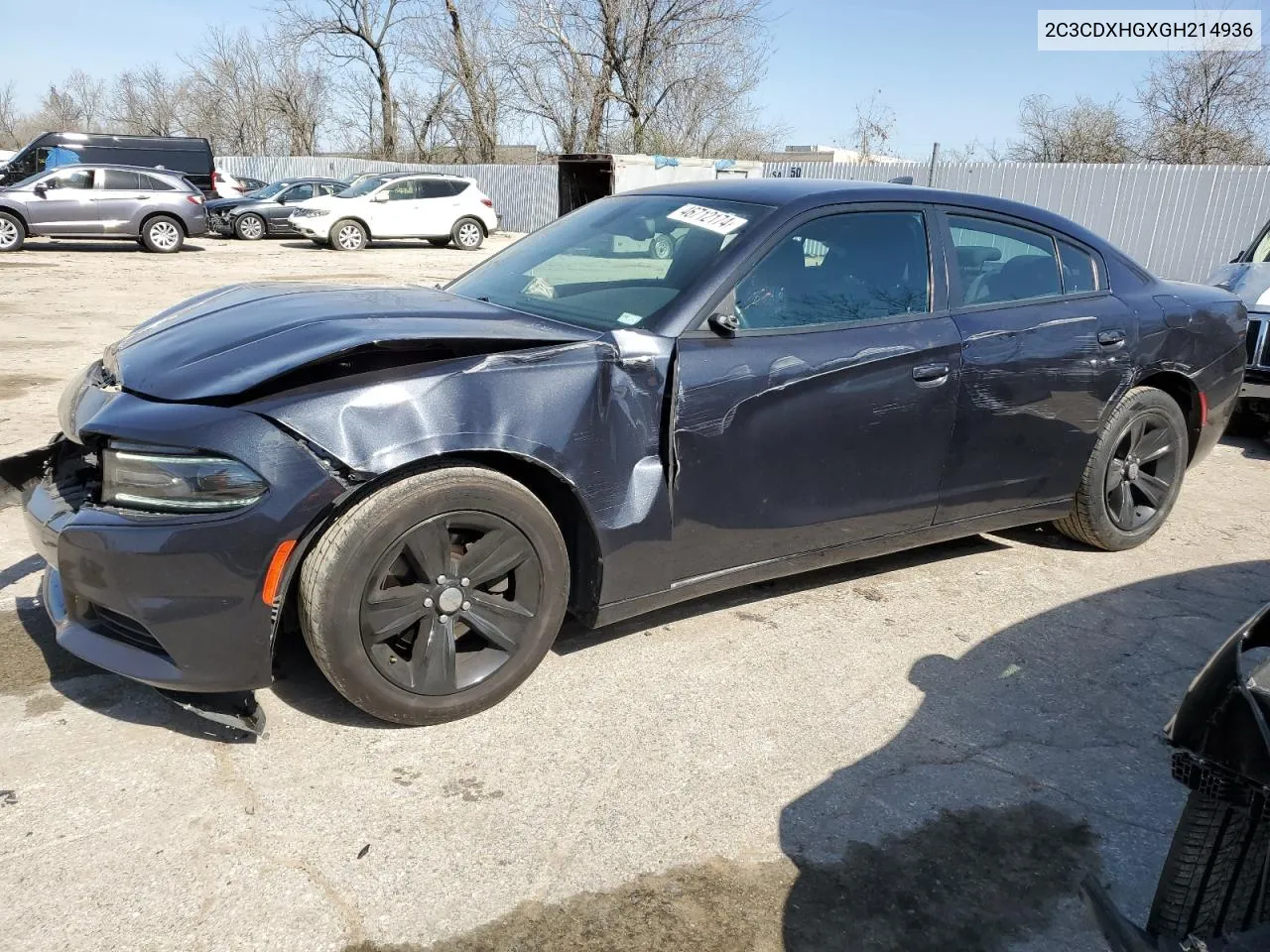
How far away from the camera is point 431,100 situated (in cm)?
4119

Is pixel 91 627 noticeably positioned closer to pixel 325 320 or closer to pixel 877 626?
pixel 325 320

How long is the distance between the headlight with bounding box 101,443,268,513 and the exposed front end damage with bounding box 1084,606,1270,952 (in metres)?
2.12

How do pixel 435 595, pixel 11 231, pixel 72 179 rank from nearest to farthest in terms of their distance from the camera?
1. pixel 435 595
2. pixel 11 231
3. pixel 72 179

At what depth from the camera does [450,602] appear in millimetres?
2816

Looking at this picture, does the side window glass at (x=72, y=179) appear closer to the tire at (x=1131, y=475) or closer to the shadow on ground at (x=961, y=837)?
the tire at (x=1131, y=475)

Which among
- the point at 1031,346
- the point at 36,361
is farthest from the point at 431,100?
the point at 1031,346

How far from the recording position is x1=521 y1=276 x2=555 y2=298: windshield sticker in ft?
11.8

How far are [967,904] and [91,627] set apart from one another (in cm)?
239

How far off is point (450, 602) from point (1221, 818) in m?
1.93

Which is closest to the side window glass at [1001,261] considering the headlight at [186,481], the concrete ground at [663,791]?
the concrete ground at [663,791]

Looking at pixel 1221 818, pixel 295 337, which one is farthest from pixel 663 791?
pixel 295 337

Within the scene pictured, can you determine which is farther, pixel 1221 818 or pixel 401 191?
pixel 401 191

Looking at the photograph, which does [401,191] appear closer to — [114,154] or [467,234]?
[467,234]

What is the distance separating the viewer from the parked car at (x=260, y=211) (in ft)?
74.7
